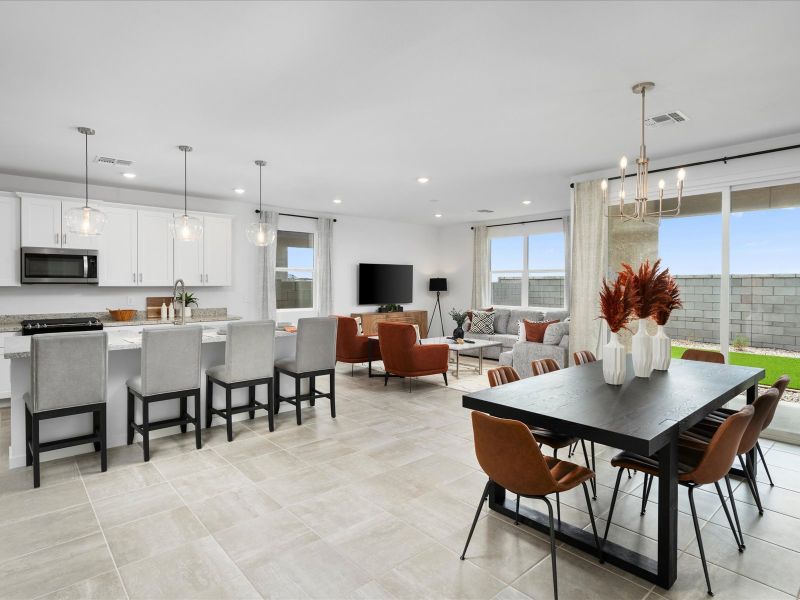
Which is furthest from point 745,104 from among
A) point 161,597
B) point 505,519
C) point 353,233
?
point 353,233

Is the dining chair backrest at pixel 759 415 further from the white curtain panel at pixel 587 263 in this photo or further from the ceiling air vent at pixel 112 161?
the ceiling air vent at pixel 112 161

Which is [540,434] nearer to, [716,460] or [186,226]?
[716,460]

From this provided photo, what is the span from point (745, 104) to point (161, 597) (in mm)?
4682

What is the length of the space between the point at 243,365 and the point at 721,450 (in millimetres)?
3484

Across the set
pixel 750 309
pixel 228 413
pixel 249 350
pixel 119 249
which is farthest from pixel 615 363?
pixel 119 249

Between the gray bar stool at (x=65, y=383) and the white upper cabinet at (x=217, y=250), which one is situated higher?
the white upper cabinet at (x=217, y=250)

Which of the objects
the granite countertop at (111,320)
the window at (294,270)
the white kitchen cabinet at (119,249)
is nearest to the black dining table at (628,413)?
the granite countertop at (111,320)

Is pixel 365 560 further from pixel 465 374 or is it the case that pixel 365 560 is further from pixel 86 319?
pixel 86 319

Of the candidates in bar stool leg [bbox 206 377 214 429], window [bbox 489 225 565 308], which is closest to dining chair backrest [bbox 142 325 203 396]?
bar stool leg [bbox 206 377 214 429]

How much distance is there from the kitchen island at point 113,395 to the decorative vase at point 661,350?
11.1 ft

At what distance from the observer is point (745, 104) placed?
3266 mm

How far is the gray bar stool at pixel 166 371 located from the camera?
3.49 meters

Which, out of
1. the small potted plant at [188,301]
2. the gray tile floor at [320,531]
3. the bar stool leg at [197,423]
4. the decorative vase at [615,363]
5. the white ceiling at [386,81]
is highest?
the white ceiling at [386,81]

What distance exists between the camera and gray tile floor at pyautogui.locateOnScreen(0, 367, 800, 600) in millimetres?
2078
